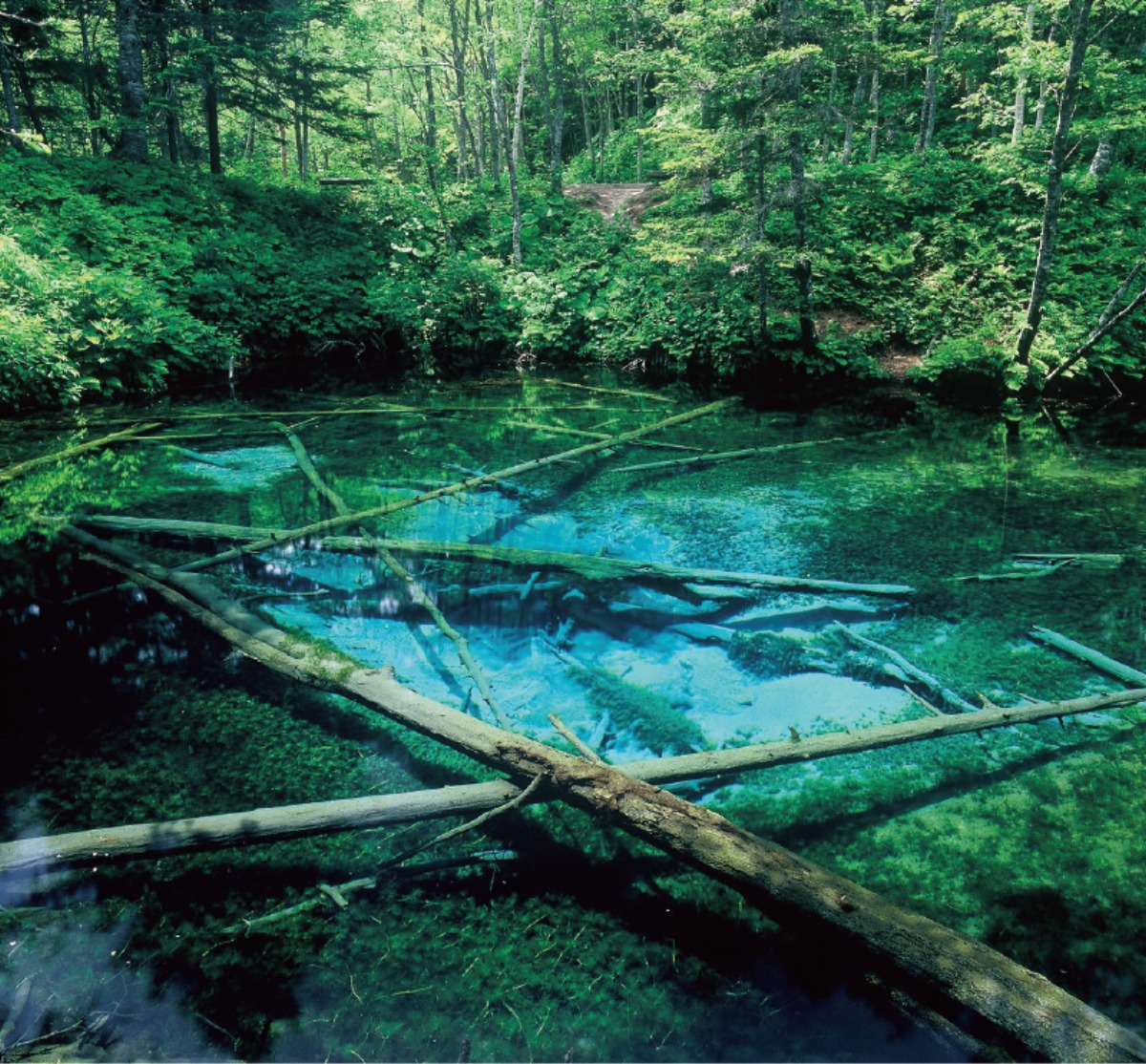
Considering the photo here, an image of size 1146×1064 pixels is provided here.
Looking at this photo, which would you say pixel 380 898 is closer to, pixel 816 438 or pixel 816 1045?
pixel 816 1045

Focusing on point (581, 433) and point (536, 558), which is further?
point (581, 433)

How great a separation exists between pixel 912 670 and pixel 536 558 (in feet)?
10.3

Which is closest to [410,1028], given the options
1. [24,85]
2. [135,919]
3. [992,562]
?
[135,919]

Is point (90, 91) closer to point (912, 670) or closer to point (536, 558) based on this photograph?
point (536, 558)

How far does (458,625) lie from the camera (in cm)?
536

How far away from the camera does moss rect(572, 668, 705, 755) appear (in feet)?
13.3

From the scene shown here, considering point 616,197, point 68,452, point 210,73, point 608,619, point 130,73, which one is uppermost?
point 210,73

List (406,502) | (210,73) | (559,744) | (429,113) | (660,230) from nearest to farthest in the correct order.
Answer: (559,744)
(406,502)
(660,230)
(210,73)
(429,113)

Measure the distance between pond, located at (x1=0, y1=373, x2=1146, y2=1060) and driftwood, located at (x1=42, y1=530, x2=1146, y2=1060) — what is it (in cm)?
15

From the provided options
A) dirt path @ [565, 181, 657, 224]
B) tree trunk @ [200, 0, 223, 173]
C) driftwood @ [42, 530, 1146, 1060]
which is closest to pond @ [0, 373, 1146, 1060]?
driftwood @ [42, 530, 1146, 1060]

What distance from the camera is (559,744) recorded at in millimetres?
4016

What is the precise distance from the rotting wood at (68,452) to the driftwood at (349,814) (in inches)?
267

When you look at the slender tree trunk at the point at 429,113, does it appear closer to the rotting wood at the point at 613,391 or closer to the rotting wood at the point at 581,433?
the rotting wood at the point at 613,391

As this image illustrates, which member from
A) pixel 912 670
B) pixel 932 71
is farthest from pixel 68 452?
pixel 932 71
